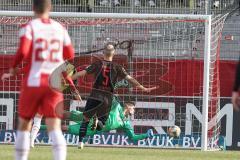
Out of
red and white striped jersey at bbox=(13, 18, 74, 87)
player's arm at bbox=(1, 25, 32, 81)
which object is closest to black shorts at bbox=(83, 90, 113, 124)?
red and white striped jersey at bbox=(13, 18, 74, 87)

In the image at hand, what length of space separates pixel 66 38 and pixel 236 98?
196 centimetres

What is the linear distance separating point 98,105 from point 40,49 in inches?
260

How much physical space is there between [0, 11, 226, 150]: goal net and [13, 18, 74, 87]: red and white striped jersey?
8.49 meters

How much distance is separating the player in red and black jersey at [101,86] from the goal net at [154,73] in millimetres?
2296

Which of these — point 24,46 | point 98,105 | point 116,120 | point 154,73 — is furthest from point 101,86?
point 24,46

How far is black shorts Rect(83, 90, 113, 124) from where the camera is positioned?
15.1 m

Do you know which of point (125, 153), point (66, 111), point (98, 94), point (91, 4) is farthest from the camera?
point (91, 4)

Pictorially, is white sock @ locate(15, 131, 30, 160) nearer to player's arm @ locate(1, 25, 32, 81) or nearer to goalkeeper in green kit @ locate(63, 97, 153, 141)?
player's arm @ locate(1, 25, 32, 81)

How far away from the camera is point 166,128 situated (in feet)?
58.2

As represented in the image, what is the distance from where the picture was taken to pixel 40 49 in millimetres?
8594

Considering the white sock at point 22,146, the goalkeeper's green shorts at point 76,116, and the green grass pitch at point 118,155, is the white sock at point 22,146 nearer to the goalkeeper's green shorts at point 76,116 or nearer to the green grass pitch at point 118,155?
the green grass pitch at point 118,155

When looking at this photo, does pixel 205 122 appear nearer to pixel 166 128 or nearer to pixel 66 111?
pixel 166 128

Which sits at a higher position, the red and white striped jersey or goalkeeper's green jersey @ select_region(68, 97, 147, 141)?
the red and white striped jersey

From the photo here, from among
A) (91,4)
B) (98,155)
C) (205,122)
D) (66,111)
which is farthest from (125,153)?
(91,4)
